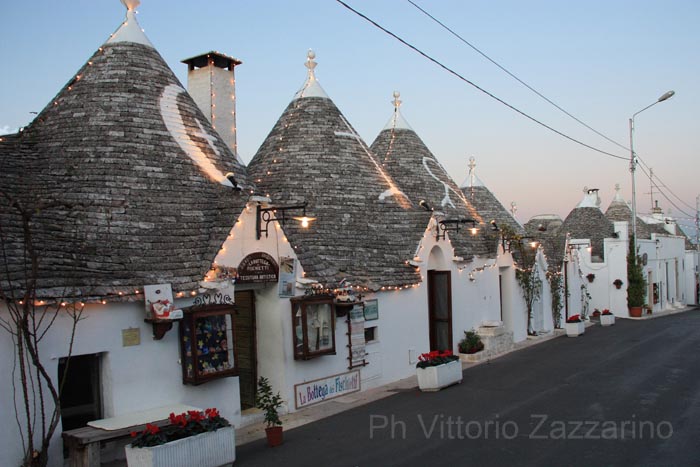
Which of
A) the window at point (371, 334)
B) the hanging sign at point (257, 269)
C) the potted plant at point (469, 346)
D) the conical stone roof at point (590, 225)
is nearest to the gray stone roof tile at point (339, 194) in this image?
the window at point (371, 334)

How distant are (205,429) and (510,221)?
20114 mm

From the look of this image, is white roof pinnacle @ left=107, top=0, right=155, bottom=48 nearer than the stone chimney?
Yes

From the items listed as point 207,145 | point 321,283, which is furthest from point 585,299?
point 207,145

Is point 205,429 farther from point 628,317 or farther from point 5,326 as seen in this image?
point 628,317

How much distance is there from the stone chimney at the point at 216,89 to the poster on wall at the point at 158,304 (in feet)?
29.8

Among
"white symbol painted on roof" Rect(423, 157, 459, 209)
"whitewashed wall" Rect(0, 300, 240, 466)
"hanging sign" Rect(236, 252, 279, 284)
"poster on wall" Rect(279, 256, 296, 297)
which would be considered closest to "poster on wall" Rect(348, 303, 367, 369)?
"poster on wall" Rect(279, 256, 296, 297)

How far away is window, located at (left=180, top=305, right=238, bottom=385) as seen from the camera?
10.1 m

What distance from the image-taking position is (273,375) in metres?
12.2

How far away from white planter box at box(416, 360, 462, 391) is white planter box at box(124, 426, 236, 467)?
19.7 feet

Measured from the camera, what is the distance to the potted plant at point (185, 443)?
7777 millimetres

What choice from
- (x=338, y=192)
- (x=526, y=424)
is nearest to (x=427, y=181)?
(x=338, y=192)

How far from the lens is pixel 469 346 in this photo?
1839 cm

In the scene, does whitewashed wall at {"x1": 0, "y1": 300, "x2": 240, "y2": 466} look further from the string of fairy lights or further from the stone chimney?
the stone chimney

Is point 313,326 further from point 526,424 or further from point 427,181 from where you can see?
point 427,181
